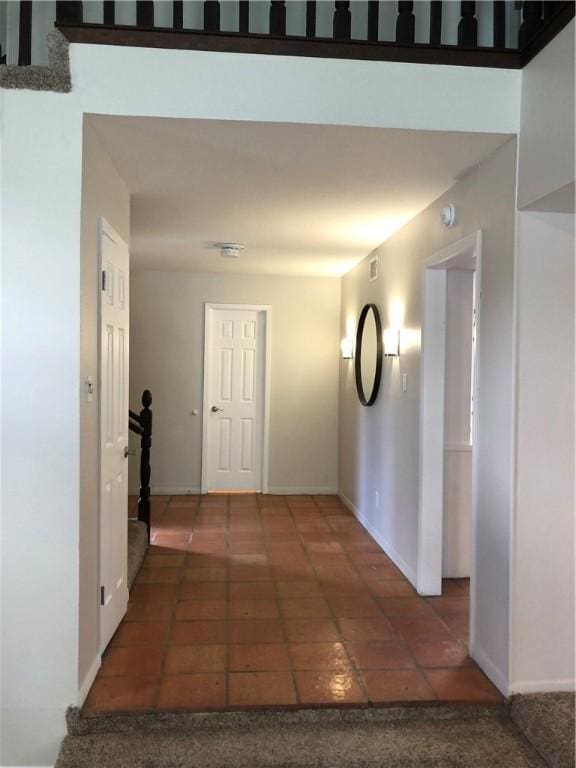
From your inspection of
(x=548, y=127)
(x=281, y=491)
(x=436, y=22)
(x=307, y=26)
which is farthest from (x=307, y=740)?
(x=281, y=491)

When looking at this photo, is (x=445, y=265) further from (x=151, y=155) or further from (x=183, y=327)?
(x=183, y=327)

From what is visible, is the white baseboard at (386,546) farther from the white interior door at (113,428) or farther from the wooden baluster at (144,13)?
the wooden baluster at (144,13)

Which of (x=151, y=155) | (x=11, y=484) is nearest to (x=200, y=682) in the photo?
(x=11, y=484)

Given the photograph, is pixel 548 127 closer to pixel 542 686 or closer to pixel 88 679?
pixel 542 686

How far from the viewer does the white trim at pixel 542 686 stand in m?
2.61

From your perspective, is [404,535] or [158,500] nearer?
[404,535]

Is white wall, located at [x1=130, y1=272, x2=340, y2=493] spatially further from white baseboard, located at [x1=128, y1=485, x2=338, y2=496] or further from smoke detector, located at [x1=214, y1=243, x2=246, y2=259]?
smoke detector, located at [x1=214, y1=243, x2=246, y2=259]

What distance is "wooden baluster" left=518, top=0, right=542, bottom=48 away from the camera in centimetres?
255

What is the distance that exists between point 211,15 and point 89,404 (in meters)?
1.67


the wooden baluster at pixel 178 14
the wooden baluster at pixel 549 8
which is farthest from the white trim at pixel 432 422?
the wooden baluster at pixel 178 14

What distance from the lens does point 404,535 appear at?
4.16 metres

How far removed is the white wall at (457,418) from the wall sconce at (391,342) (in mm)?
461

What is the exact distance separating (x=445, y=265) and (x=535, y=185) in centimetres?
113

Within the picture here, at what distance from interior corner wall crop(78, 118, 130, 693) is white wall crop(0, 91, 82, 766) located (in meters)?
0.06
